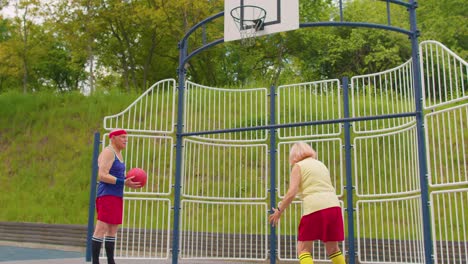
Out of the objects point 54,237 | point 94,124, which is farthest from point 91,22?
point 54,237

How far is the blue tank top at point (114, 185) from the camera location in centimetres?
555

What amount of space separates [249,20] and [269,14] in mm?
284

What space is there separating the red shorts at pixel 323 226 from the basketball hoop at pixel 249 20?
9.50ft

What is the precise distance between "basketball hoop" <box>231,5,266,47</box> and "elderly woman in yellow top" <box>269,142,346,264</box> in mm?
2399

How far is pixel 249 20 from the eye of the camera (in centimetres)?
652

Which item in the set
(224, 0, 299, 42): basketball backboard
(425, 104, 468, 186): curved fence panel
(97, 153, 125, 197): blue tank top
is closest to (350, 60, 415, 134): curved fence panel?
(425, 104, 468, 186): curved fence panel

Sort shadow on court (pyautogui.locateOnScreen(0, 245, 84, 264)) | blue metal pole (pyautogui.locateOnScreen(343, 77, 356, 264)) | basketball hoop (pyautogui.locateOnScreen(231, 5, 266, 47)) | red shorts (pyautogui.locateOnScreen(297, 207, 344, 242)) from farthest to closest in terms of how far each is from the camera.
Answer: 1. shadow on court (pyautogui.locateOnScreen(0, 245, 84, 264))
2. blue metal pole (pyautogui.locateOnScreen(343, 77, 356, 264))
3. basketball hoop (pyautogui.locateOnScreen(231, 5, 266, 47))
4. red shorts (pyautogui.locateOnScreen(297, 207, 344, 242))

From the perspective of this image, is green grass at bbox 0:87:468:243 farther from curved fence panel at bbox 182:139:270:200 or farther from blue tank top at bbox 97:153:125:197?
blue tank top at bbox 97:153:125:197

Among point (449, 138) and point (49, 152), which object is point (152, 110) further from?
point (49, 152)

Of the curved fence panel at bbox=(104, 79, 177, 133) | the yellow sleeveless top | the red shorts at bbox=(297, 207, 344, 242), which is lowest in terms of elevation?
the red shorts at bbox=(297, 207, 344, 242)

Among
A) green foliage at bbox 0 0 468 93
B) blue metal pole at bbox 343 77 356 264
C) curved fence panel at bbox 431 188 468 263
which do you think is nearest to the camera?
curved fence panel at bbox 431 188 468 263

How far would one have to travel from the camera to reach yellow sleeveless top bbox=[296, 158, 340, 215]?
4.52 meters

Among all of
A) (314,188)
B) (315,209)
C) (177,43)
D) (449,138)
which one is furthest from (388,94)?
(177,43)

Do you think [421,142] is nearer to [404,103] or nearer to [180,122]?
[404,103]
